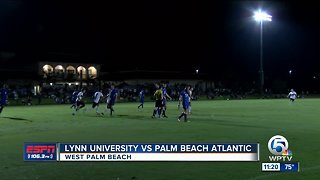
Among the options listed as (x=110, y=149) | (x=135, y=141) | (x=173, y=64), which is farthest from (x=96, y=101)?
(x=173, y=64)

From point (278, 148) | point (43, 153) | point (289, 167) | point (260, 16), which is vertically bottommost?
point (289, 167)

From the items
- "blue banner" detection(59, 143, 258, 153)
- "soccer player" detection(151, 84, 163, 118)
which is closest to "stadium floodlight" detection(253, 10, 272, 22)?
"soccer player" detection(151, 84, 163, 118)

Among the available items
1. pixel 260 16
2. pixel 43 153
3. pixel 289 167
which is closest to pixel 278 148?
pixel 289 167

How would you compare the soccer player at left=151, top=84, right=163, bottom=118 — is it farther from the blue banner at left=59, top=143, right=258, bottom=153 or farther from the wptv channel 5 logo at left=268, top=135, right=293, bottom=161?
the wptv channel 5 logo at left=268, top=135, right=293, bottom=161

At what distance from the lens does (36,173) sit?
32.8 feet

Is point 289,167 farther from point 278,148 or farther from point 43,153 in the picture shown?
point 43,153

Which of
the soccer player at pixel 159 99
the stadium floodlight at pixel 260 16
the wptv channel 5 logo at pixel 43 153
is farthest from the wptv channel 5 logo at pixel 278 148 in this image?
the stadium floodlight at pixel 260 16

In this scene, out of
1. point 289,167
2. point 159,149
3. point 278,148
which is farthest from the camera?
point 159,149

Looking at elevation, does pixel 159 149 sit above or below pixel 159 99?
below

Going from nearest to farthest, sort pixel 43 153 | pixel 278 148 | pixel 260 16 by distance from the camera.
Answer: pixel 278 148
pixel 43 153
pixel 260 16

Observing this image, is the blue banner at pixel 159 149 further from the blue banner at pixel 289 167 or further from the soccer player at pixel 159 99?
the soccer player at pixel 159 99

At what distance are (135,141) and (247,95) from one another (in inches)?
2495

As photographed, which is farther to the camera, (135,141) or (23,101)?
(23,101)

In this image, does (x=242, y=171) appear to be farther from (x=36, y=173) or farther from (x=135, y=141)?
(x=135, y=141)
